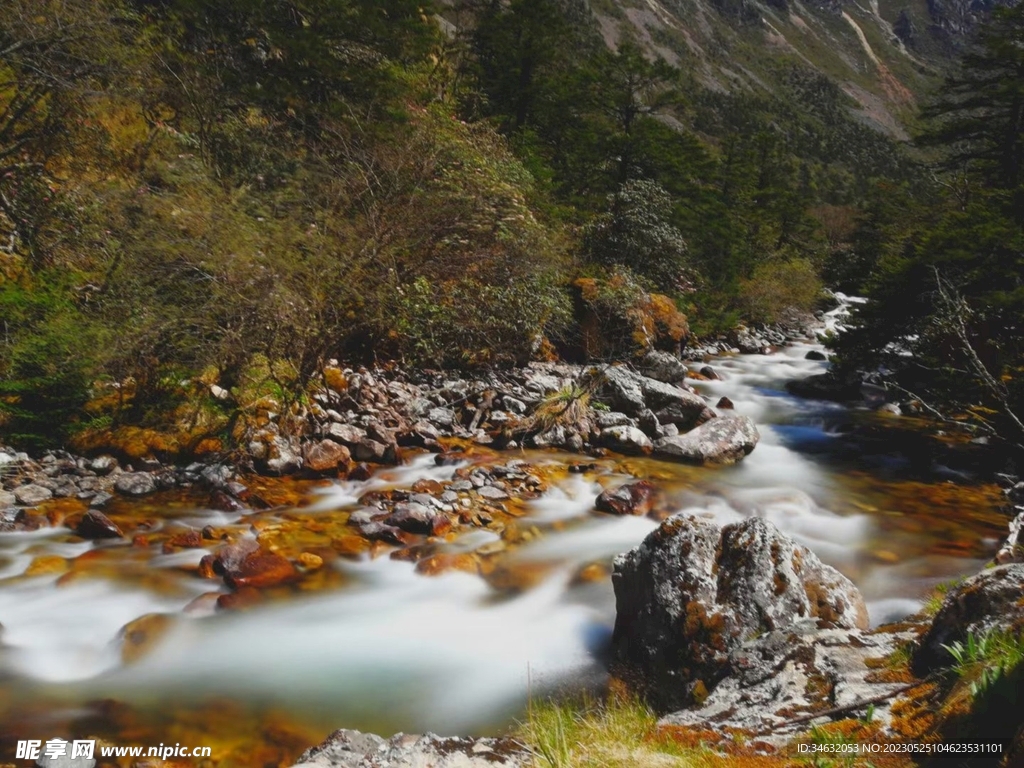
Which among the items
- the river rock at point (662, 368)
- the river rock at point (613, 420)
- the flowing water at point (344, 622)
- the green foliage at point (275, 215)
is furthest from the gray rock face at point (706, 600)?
the river rock at point (662, 368)

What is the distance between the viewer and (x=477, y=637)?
512 cm

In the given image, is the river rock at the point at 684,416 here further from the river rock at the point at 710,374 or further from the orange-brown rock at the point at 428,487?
the orange-brown rock at the point at 428,487

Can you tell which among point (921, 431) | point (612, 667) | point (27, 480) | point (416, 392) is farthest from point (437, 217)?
point (921, 431)

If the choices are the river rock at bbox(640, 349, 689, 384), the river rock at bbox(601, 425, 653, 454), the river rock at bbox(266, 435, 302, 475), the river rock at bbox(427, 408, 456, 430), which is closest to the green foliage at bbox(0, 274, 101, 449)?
the river rock at bbox(266, 435, 302, 475)

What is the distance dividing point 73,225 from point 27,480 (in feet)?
13.1

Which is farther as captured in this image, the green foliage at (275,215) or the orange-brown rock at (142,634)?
the green foliage at (275,215)

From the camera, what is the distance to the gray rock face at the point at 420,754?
253cm

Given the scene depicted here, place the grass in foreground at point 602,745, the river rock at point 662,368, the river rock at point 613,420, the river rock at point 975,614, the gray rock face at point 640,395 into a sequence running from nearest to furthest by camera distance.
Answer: the grass in foreground at point 602,745 < the river rock at point 975,614 < the river rock at point 613,420 < the gray rock face at point 640,395 < the river rock at point 662,368

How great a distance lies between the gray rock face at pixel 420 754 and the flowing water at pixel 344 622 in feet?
4.18

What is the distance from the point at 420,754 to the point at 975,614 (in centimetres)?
258

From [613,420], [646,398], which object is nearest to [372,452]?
[613,420]

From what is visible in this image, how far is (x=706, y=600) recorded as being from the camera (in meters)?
4.21

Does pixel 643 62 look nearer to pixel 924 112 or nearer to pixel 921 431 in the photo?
pixel 924 112

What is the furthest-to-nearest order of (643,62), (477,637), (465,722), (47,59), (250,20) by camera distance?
(643,62)
(250,20)
(47,59)
(477,637)
(465,722)
